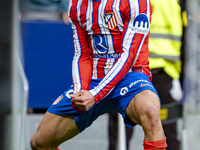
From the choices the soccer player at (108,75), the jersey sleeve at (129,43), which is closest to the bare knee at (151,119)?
the soccer player at (108,75)

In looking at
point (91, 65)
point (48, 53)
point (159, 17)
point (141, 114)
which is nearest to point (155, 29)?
point (159, 17)

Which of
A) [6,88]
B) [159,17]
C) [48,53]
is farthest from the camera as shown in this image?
[48,53]

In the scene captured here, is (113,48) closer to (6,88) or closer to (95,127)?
(6,88)

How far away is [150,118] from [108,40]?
61 cm

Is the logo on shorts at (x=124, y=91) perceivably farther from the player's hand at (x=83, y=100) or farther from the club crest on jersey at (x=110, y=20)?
the club crest on jersey at (x=110, y=20)

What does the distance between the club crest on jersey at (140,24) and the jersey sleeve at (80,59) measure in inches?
18.0

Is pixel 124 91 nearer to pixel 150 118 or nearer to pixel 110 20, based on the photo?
pixel 150 118

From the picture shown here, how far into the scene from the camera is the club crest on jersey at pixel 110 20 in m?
3.14

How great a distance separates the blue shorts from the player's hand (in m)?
0.19

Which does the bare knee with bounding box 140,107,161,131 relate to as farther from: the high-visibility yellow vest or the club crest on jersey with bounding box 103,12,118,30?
the high-visibility yellow vest

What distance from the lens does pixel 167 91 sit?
404cm

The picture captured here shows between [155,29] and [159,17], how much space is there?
0.32 ft

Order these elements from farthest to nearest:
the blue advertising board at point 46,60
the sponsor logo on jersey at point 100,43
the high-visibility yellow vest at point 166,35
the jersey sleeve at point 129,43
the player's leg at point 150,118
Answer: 1. the blue advertising board at point 46,60
2. the high-visibility yellow vest at point 166,35
3. the sponsor logo on jersey at point 100,43
4. the jersey sleeve at point 129,43
5. the player's leg at point 150,118

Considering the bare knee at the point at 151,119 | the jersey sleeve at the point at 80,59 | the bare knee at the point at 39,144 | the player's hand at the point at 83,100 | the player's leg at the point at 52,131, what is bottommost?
the bare knee at the point at 39,144
